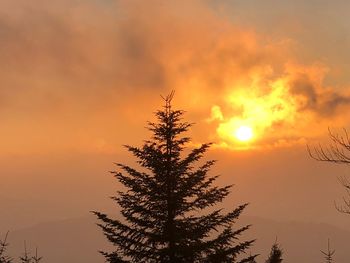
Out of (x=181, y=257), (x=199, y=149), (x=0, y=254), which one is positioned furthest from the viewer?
(x=0, y=254)

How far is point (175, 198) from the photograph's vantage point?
63.8 feet

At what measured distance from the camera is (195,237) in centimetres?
1909

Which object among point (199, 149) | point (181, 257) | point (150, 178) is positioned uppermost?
point (199, 149)

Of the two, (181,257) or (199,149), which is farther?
(199,149)

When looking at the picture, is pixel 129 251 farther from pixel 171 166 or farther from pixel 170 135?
pixel 170 135

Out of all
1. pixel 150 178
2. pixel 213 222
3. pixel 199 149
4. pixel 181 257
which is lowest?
pixel 181 257

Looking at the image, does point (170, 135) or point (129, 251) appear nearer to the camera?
point (129, 251)

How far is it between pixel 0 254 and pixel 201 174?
11328 mm

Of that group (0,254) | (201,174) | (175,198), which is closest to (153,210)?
(175,198)

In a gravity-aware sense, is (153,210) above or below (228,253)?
above

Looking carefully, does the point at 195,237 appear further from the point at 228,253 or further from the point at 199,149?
the point at 199,149

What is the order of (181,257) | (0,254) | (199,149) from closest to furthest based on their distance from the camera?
(181,257)
(199,149)
(0,254)

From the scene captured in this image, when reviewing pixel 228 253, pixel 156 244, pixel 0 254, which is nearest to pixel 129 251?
pixel 156 244

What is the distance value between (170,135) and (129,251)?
5083 mm
